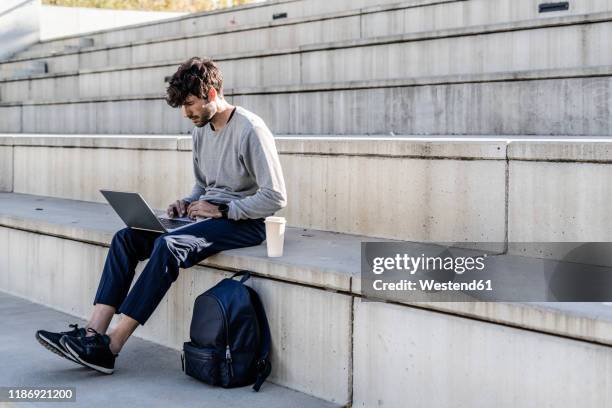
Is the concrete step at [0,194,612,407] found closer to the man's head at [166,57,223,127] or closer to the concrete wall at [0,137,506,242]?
the concrete wall at [0,137,506,242]

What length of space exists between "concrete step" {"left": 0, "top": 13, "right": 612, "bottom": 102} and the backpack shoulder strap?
2961 millimetres

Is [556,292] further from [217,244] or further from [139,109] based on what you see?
[139,109]

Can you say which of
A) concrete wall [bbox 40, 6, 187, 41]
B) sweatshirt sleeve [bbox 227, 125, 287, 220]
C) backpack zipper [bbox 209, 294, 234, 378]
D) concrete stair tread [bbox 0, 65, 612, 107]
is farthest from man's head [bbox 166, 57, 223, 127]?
concrete wall [bbox 40, 6, 187, 41]

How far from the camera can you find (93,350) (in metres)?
3.77

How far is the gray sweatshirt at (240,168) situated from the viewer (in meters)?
3.98

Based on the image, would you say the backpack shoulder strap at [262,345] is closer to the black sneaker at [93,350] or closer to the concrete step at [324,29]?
the black sneaker at [93,350]

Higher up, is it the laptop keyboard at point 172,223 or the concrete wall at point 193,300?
the laptop keyboard at point 172,223

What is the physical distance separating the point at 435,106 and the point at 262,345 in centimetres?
274

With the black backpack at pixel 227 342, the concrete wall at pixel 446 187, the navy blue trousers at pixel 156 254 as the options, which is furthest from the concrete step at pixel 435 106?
the black backpack at pixel 227 342

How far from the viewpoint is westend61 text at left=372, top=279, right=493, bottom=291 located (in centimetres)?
316

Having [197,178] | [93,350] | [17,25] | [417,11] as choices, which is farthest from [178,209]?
[17,25]

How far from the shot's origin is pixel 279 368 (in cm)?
376

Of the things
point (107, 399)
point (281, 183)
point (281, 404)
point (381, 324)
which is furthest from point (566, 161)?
point (107, 399)

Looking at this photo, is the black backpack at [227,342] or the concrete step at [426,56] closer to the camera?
the black backpack at [227,342]
